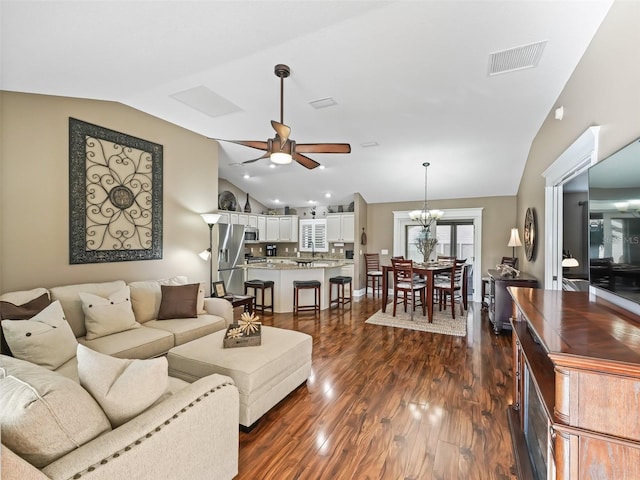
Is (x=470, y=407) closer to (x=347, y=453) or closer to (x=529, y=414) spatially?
(x=529, y=414)

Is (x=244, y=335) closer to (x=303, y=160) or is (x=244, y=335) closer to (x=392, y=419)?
(x=392, y=419)

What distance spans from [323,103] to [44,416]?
3.53 meters

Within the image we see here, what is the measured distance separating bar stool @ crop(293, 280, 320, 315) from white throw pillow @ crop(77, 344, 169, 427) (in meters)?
4.11

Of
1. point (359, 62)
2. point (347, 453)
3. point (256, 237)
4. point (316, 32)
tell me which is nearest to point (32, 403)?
point (347, 453)

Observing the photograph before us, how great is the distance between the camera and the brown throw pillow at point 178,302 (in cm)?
343

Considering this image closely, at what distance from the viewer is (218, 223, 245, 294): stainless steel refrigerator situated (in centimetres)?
595

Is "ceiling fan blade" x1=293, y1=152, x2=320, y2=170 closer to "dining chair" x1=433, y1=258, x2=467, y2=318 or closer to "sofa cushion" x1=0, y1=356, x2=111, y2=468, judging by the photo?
"sofa cushion" x1=0, y1=356, x2=111, y2=468

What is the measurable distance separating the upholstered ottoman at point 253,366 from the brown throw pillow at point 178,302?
0.82 metres

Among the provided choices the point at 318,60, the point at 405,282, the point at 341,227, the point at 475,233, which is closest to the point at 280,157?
the point at 318,60

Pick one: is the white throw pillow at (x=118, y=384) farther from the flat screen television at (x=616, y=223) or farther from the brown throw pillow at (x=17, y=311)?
the flat screen television at (x=616, y=223)

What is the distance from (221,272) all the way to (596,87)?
225 inches

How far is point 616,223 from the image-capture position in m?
1.57

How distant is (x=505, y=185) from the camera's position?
20.9ft

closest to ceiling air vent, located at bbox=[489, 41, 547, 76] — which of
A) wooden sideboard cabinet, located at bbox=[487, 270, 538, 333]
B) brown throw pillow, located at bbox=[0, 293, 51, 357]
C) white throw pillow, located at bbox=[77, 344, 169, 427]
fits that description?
wooden sideboard cabinet, located at bbox=[487, 270, 538, 333]
